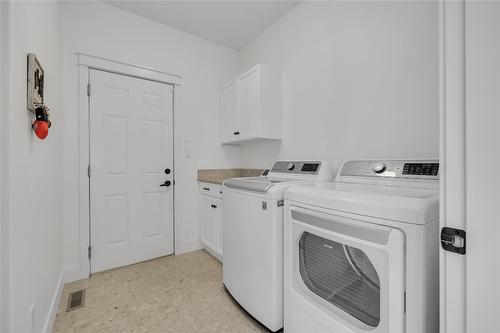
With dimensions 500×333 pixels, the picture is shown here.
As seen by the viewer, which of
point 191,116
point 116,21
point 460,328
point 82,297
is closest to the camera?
point 460,328

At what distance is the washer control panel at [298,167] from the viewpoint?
190cm

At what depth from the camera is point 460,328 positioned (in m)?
0.61

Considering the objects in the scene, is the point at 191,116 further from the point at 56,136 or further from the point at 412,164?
the point at 412,164

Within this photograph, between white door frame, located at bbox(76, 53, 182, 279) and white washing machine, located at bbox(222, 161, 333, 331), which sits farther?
white door frame, located at bbox(76, 53, 182, 279)

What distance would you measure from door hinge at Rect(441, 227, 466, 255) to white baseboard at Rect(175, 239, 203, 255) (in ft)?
8.53

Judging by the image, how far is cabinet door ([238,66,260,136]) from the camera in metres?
2.39

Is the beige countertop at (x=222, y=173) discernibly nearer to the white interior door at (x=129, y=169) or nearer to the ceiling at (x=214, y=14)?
the white interior door at (x=129, y=169)

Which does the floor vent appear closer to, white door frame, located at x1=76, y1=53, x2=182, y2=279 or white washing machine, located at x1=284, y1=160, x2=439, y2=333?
white door frame, located at x1=76, y1=53, x2=182, y2=279

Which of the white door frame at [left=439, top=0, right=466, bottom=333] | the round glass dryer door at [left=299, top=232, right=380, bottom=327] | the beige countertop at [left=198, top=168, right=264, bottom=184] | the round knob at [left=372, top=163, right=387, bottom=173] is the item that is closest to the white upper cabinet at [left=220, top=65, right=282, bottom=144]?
the beige countertop at [left=198, top=168, right=264, bottom=184]

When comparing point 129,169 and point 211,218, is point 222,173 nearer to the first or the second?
point 211,218

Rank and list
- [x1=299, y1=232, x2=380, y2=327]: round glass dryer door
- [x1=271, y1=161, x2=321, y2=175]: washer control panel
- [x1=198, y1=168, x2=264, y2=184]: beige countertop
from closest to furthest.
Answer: [x1=299, y1=232, x2=380, y2=327]: round glass dryer door, [x1=271, y1=161, x2=321, y2=175]: washer control panel, [x1=198, y1=168, x2=264, y2=184]: beige countertop

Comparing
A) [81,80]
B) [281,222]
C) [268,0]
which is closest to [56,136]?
[81,80]

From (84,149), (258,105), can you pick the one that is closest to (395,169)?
(258,105)

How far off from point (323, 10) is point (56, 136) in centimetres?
253
